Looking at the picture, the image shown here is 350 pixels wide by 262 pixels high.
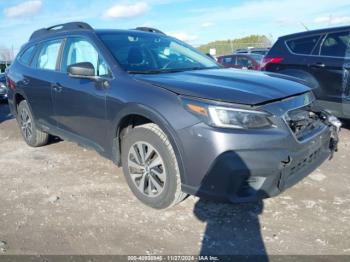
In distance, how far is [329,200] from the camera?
12.3ft

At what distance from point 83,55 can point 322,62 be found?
3.93 metres

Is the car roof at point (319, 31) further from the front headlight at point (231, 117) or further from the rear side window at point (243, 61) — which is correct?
the rear side window at point (243, 61)

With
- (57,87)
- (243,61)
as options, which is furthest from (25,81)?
(243,61)

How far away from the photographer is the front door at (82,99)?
3865 millimetres

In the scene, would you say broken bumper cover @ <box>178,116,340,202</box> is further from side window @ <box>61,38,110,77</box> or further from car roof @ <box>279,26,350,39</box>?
car roof @ <box>279,26,350,39</box>

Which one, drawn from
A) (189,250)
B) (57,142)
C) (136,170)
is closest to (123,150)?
(136,170)

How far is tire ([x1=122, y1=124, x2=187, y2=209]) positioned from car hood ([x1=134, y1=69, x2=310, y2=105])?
444 mm

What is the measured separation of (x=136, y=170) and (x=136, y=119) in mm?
503

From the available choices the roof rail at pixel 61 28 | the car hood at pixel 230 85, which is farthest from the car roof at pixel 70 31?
the car hood at pixel 230 85

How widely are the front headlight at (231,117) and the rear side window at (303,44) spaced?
4.00 meters

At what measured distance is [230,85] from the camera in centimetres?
322

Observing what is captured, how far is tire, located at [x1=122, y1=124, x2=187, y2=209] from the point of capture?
128 inches

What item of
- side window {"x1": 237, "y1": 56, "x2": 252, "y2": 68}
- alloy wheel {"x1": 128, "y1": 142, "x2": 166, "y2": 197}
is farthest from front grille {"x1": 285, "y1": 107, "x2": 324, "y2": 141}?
side window {"x1": 237, "y1": 56, "x2": 252, "y2": 68}

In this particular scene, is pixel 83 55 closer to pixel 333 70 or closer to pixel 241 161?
pixel 241 161
